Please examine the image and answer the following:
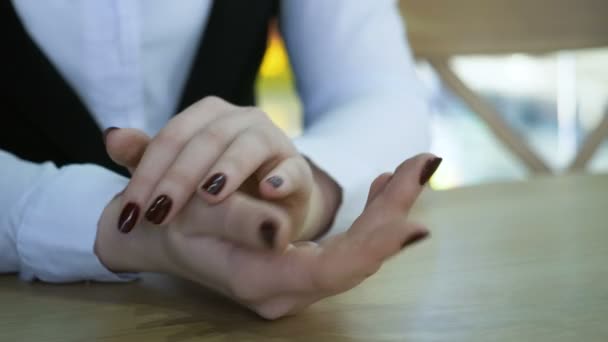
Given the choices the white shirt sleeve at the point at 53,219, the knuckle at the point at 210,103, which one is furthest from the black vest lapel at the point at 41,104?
the knuckle at the point at 210,103

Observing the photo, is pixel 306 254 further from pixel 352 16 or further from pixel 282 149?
pixel 352 16

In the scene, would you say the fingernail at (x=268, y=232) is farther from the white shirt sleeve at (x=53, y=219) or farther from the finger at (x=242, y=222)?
the white shirt sleeve at (x=53, y=219)

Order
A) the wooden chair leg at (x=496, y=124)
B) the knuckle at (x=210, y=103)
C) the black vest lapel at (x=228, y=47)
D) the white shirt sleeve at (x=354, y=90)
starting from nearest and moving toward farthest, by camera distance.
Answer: the knuckle at (x=210, y=103)
the white shirt sleeve at (x=354, y=90)
the black vest lapel at (x=228, y=47)
the wooden chair leg at (x=496, y=124)

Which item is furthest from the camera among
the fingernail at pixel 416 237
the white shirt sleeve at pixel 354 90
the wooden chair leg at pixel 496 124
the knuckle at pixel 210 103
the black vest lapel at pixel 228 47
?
the wooden chair leg at pixel 496 124

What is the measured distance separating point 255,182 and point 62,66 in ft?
1.04

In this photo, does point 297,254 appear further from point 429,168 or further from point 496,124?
point 496,124

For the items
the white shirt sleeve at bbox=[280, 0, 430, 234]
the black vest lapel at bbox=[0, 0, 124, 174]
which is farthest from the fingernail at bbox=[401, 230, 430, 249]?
the black vest lapel at bbox=[0, 0, 124, 174]

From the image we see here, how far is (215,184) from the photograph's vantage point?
30 cm

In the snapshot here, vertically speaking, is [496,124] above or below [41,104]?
below

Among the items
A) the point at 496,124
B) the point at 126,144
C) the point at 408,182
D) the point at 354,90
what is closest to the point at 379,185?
the point at 408,182

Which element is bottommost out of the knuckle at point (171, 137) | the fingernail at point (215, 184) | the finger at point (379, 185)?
the finger at point (379, 185)

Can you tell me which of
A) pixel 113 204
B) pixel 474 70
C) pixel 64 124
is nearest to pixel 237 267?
pixel 113 204

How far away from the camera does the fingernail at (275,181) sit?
0.29 meters

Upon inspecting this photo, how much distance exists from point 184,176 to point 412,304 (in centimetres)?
12
